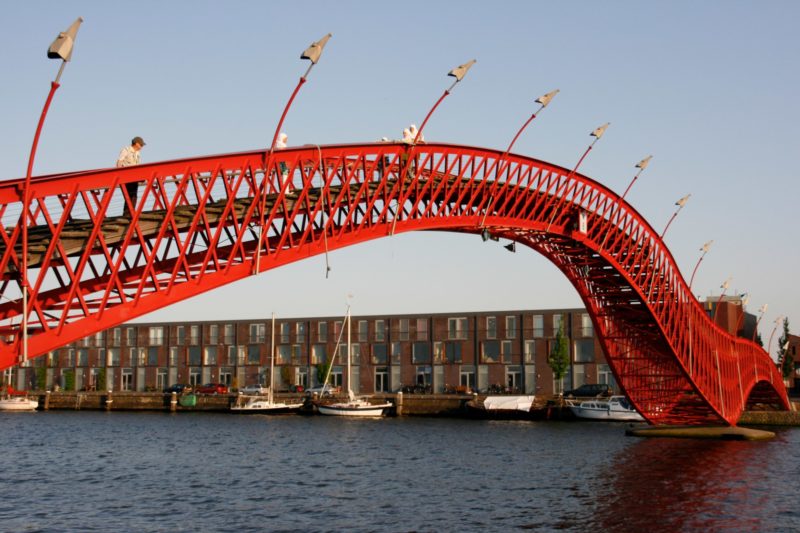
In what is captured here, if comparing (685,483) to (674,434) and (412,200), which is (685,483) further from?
(674,434)

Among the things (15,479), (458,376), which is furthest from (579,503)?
(458,376)

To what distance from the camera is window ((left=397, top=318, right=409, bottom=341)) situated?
125875mm

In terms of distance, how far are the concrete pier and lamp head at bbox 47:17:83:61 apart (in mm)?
63227

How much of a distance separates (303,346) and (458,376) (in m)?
23.7

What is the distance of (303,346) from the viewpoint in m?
132

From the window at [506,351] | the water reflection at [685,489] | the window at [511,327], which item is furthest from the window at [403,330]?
the water reflection at [685,489]

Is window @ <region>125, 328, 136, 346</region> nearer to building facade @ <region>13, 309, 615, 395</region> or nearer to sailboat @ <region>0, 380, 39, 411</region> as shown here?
building facade @ <region>13, 309, 615, 395</region>

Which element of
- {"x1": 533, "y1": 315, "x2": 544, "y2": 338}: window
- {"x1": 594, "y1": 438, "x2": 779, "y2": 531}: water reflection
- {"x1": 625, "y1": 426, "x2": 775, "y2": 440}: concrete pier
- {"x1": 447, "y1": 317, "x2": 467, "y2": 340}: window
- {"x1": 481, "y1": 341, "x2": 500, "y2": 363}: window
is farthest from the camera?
{"x1": 447, "y1": 317, "x2": 467, "y2": 340}: window

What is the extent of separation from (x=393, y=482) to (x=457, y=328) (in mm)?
76052

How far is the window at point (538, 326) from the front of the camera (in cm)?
12000

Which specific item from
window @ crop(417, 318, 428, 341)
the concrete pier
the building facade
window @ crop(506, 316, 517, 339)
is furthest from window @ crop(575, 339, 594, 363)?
the concrete pier

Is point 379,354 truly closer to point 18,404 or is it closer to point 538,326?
point 538,326

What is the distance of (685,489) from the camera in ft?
148

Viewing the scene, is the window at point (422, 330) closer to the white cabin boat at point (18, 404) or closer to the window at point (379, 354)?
the window at point (379, 354)
